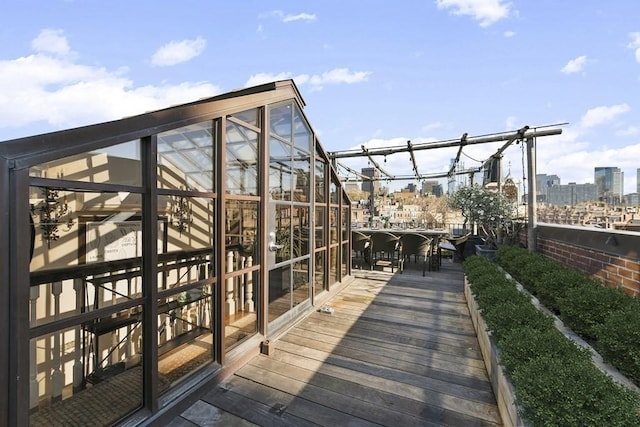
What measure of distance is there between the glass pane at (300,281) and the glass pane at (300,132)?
1388 millimetres

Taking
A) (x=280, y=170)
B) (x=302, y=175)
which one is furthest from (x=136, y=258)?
(x=302, y=175)

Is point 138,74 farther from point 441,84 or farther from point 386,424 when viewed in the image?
point 386,424

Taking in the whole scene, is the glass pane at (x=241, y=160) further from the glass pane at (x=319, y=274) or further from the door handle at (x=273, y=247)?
the glass pane at (x=319, y=274)

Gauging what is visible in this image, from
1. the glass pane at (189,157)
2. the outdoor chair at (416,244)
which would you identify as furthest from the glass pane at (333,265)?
the glass pane at (189,157)

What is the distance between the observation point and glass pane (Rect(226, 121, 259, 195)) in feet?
8.25

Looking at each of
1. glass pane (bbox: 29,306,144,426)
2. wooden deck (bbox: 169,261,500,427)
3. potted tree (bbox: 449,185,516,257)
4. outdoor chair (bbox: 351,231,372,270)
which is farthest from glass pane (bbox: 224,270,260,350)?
potted tree (bbox: 449,185,516,257)

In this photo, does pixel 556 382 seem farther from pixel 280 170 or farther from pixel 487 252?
pixel 487 252

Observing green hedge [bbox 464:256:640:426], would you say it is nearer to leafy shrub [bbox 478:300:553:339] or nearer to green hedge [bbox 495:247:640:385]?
leafy shrub [bbox 478:300:553:339]

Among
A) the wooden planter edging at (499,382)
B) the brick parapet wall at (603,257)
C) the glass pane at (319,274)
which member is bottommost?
the wooden planter edging at (499,382)

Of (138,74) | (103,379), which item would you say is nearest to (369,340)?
(103,379)

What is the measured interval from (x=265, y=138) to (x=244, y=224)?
2.73 feet

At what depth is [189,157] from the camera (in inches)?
90.0

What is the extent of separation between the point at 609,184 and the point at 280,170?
7.71 meters

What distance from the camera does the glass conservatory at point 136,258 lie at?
4.07ft
